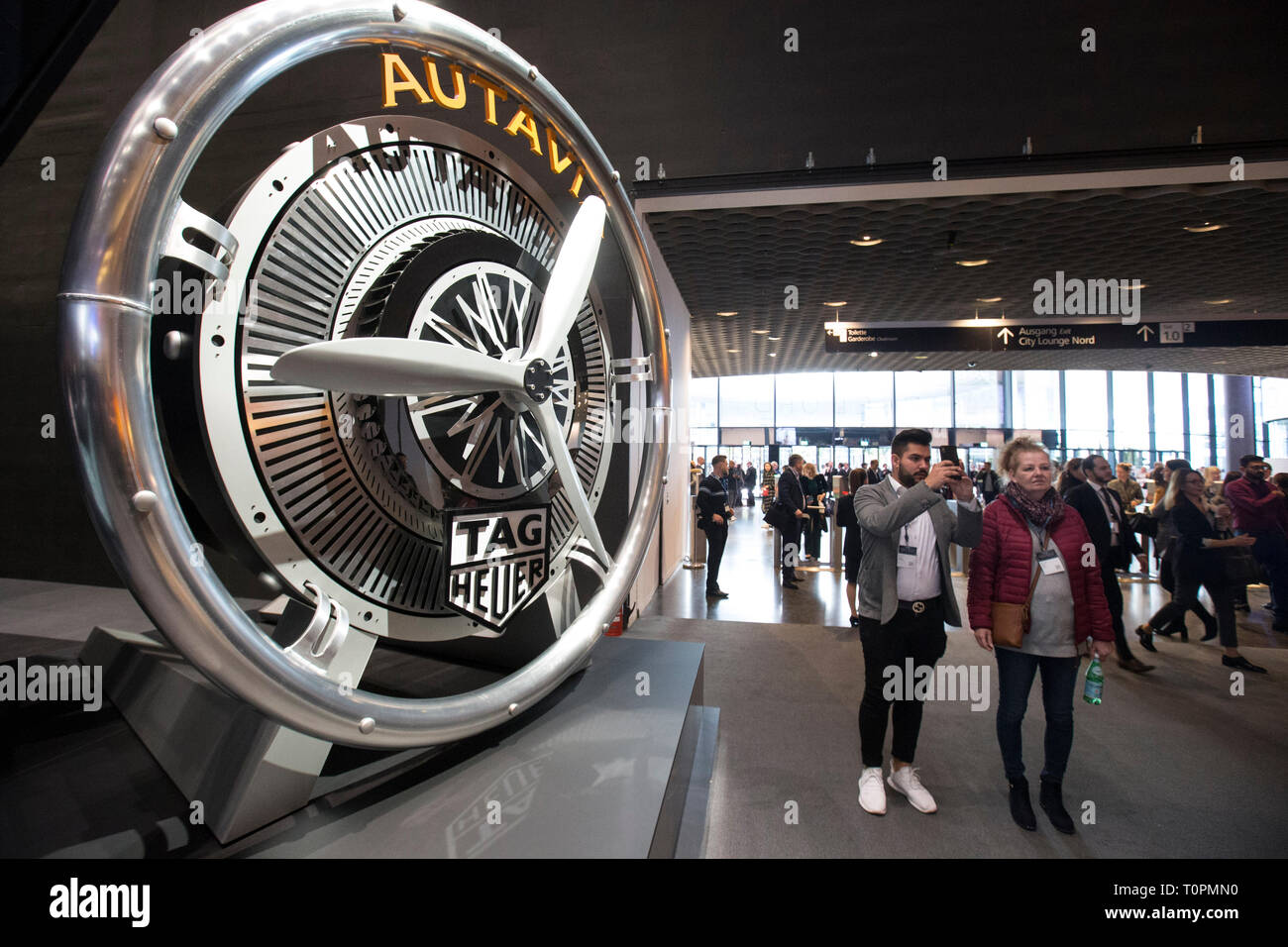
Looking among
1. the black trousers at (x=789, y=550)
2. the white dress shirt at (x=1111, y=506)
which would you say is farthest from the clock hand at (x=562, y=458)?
the black trousers at (x=789, y=550)

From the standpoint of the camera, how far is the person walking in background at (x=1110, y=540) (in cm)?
390

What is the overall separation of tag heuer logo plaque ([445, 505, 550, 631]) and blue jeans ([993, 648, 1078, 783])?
1960 mm

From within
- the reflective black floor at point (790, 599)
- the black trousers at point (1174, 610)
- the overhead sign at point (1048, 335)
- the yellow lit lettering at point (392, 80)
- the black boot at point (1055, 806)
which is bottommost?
the black boot at point (1055, 806)

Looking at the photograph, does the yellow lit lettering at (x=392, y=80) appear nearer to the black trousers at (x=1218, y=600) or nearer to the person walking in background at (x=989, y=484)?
the black trousers at (x=1218, y=600)

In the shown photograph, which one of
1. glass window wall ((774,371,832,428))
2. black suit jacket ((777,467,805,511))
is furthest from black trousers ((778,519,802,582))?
glass window wall ((774,371,832,428))

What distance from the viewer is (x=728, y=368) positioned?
16078 mm

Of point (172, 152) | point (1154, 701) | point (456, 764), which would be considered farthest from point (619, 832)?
point (1154, 701)

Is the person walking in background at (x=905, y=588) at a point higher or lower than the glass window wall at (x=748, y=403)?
lower

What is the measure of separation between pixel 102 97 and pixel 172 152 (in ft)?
16.5

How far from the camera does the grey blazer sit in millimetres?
2383

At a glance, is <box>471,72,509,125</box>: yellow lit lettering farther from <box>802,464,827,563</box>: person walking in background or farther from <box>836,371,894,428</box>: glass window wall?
<box>836,371,894,428</box>: glass window wall

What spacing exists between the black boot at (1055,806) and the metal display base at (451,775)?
1.54 meters

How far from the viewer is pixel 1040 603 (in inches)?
94.0

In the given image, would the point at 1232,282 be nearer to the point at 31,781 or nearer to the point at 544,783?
the point at 544,783
